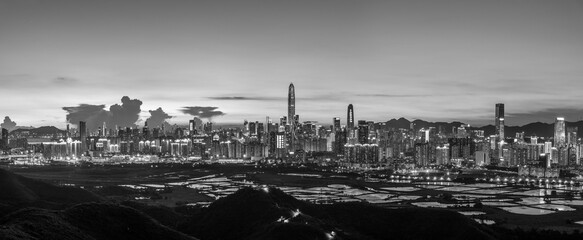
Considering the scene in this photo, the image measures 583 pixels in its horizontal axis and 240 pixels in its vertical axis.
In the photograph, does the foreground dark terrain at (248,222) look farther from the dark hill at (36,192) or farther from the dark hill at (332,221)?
the dark hill at (36,192)

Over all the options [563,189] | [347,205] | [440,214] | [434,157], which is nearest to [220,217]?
[347,205]

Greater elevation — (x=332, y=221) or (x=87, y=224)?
(x=87, y=224)

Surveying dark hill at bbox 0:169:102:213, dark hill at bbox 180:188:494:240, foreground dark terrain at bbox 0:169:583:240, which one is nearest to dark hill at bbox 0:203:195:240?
foreground dark terrain at bbox 0:169:583:240

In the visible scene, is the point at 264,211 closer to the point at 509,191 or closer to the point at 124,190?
the point at 124,190

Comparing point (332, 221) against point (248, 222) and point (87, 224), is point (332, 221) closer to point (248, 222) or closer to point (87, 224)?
point (248, 222)

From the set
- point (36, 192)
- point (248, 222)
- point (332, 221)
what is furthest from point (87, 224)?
point (36, 192)

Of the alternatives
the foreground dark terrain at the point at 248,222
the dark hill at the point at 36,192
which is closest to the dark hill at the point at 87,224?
the foreground dark terrain at the point at 248,222
